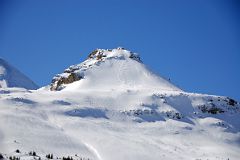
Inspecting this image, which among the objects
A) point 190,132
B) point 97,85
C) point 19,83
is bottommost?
point 190,132

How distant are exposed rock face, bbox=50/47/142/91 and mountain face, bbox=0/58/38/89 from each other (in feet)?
186

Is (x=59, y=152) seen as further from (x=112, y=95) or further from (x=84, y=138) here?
(x=112, y=95)

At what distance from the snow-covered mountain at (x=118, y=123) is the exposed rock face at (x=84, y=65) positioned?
1229 millimetres

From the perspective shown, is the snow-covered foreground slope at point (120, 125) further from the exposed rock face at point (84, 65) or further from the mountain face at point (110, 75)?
the exposed rock face at point (84, 65)

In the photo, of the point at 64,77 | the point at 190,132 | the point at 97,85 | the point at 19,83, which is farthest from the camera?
the point at 19,83

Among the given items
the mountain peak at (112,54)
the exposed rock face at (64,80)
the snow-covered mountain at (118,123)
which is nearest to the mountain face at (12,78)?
the mountain peak at (112,54)

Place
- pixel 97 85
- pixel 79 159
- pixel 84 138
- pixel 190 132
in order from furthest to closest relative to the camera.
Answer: pixel 97 85, pixel 190 132, pixel 84 138, pixel 79 159

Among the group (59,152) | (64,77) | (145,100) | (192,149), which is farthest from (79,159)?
(64,77)

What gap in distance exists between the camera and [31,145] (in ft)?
123

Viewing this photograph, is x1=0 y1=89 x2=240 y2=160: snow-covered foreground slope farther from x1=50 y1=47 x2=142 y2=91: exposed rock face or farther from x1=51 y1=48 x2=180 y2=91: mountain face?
x1=50 y1=47 x2=142 y2=91: exposed rock face

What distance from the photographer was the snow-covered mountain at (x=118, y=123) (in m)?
39.5

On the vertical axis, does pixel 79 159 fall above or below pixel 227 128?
below

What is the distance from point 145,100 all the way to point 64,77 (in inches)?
823

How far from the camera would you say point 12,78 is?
147250mm
